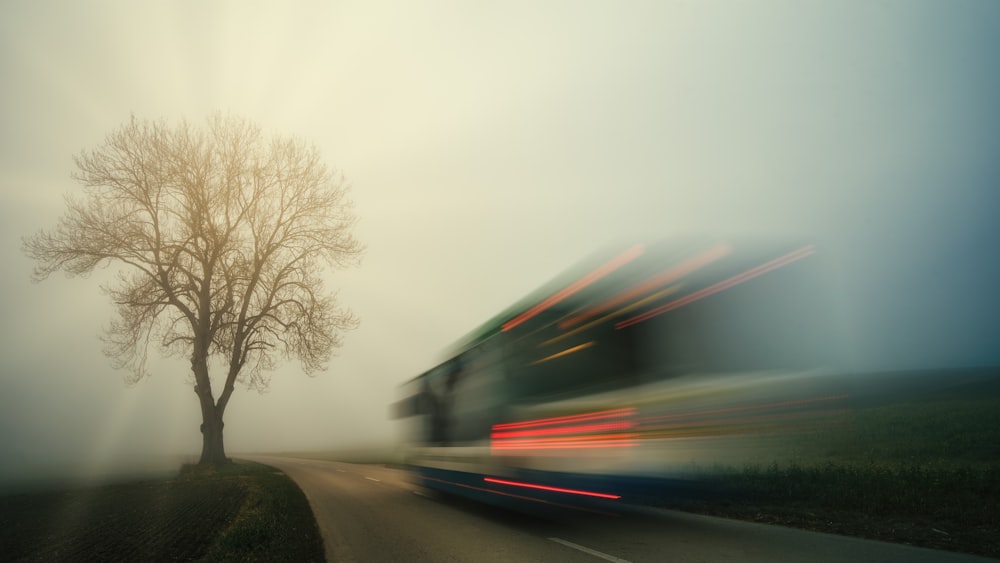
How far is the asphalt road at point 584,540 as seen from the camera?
6.23 meters

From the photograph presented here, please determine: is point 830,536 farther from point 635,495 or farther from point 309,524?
point 309,524

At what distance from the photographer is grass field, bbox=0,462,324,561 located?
7324mm

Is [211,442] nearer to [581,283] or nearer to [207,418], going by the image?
[207,418]

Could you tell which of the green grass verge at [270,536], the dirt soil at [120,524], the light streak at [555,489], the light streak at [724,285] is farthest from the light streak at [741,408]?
the dirt soil at [120,524]

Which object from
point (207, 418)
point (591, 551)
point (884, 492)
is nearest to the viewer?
point (591, 551)

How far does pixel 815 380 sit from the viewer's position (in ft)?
26.6

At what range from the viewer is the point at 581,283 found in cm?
824

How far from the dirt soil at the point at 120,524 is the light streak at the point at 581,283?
6.02 m

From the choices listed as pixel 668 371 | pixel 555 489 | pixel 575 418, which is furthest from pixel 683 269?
pixel 555 489

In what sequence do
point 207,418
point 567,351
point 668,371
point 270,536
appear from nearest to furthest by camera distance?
point 668,371, point 270,536, point 567,351, point 207,418

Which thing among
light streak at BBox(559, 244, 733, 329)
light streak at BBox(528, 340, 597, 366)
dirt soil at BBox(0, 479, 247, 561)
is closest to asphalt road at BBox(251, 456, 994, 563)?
dirt soil at BBox(0, 479, 247, 561)

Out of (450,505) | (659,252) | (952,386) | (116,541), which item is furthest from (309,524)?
(952,386)

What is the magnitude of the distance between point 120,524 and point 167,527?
5.46 feet

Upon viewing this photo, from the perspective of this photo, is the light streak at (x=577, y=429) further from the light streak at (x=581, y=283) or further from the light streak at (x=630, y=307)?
the light streak at (x=581, y=283)
